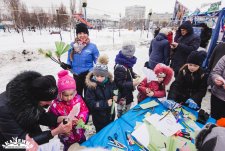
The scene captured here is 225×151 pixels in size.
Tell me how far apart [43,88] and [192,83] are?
73.0 inches

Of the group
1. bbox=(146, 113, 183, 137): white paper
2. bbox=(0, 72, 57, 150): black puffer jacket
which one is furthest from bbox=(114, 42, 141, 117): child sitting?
bbox=(0, 72, 57, 150): black puffer jacket

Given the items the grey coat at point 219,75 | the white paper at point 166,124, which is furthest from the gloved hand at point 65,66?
the grey coat at point 219,75

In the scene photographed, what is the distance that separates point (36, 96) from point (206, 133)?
3.69 ft

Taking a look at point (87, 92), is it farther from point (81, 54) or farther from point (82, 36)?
point (82, 36)

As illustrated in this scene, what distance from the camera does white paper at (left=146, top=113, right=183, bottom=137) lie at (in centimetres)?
140

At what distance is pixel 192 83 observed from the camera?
81.1 inches

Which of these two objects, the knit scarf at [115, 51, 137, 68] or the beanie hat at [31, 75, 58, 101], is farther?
the knit scarf at [115, 51, 137, 68]

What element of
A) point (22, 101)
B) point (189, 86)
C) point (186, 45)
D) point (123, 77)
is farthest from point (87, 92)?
point (186, 45)

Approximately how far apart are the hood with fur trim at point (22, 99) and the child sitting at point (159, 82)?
141 cm

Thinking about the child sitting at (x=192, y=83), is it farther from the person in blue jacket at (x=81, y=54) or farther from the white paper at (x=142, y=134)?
the person in blue jacket at (x=81, y=54)

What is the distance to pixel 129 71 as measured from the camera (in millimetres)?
2201

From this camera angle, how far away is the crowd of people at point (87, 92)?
42.5 inches

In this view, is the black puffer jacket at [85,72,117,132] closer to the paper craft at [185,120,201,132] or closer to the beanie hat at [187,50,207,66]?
the paper craft at [185,120,201,132]

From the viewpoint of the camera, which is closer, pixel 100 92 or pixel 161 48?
pixel 100 92
